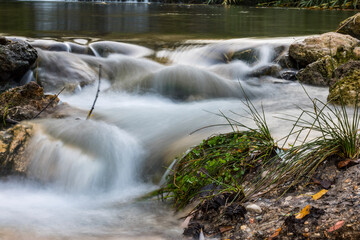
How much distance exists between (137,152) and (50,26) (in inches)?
286

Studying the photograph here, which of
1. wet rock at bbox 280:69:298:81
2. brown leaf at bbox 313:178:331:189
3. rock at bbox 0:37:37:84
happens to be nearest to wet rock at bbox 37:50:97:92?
rock at bbox 0:37:37:84

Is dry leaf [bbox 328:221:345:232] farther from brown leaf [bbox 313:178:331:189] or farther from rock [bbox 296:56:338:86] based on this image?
rock [bbox 296:56:338:86]

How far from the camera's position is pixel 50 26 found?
Answer: 395 inches

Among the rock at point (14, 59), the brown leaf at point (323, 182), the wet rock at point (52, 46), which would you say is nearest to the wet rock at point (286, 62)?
the wet rock at point (52, 46)

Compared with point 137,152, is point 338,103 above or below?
above

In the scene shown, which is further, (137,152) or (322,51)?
(322,51)

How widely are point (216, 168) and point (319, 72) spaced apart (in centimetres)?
362

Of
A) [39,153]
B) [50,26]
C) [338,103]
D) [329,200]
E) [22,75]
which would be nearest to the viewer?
[329,200]

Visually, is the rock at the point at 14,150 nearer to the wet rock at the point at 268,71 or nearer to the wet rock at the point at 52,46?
the wet rock at the point at 52,46

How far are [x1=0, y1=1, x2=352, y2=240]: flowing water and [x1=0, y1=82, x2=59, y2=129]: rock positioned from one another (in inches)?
8.7

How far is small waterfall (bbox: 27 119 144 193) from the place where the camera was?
342 centimetres

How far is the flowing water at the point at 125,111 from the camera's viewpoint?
2.92 m

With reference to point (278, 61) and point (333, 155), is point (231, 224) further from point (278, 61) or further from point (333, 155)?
point (278, 61)

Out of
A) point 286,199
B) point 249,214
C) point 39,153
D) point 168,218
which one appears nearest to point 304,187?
point 286,199
